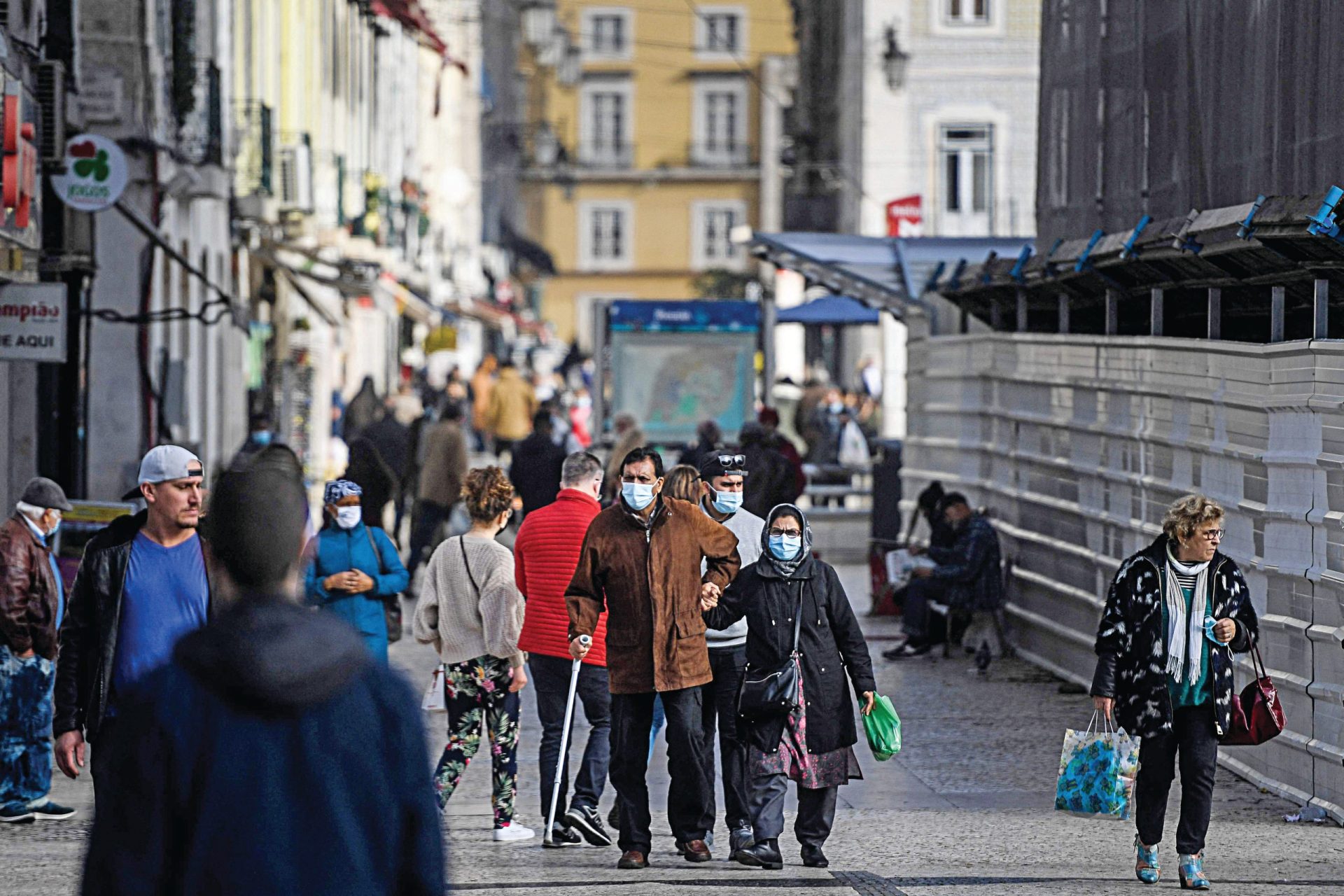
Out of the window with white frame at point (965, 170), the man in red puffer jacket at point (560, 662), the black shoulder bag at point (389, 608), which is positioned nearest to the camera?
the man in red puffer jacket at point (560, 662)

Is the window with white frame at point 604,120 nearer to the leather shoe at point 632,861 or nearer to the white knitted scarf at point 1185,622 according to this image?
the leather shoe at point 632,861

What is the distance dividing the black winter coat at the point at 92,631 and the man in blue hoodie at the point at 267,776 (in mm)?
3725

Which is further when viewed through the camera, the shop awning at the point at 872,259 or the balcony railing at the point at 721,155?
the balcony railing at the point at 721,155

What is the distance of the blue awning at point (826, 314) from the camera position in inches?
1175

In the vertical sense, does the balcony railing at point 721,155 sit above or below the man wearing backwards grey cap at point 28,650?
above

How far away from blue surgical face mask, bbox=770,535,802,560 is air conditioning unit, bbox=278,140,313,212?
69.4ft

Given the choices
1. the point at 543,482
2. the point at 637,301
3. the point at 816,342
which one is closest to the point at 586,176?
the point at 816,342

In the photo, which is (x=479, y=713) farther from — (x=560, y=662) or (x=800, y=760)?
(x=800, y=760)

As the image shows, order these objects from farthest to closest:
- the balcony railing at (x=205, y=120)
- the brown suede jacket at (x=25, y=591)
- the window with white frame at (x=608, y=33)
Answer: the window with white frame at (x=608, y=33)
the balcony railing at (x=205, y=120)
the brown suede jacket at (x=25, y=591)

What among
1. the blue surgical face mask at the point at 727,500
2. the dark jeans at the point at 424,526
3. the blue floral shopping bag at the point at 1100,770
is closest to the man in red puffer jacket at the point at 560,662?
the blue surgical face mask at the point at 727,500

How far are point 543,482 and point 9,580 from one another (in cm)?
900

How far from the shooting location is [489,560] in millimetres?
9969

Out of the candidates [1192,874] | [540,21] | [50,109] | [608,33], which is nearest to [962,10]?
[540,21]

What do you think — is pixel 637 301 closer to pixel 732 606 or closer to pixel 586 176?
pixel 732 606
